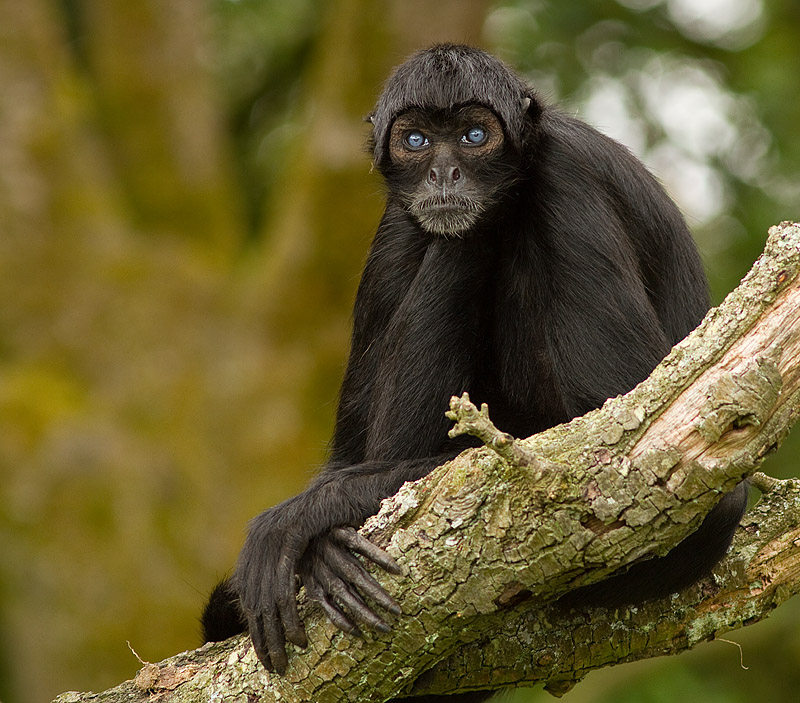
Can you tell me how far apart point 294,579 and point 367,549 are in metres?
0.57

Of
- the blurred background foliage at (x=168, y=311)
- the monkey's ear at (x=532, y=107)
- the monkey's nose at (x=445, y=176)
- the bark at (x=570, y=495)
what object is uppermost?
the blurred background foliage at (x=168, y=311)

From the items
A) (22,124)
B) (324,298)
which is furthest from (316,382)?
(22,124)

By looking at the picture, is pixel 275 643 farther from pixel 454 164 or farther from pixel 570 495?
pixel 454 164

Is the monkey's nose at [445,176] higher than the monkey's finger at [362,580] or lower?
higher

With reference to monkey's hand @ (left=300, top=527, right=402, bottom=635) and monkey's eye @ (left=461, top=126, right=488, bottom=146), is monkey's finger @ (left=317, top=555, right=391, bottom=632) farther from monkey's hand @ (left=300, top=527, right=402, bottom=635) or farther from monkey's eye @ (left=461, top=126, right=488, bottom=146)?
monkey's eye @ (left=461, top=126, right=488, bottom=146)

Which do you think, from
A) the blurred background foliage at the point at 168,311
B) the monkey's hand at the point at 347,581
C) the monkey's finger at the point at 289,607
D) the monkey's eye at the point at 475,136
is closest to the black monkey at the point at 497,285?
the monkey's eye at the point at 475,136

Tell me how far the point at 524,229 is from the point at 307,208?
652 centimetres

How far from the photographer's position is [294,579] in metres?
4.61

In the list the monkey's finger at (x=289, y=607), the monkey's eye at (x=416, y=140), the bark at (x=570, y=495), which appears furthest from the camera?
the monkey's eye at (x=416, y=140)

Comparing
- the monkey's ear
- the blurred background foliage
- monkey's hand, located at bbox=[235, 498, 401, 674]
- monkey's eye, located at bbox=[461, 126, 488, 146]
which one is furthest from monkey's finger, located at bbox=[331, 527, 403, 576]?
the blurred background foliage

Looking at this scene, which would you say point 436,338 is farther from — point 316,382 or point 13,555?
point 13,555

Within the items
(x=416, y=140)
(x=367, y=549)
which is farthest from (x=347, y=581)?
(x=416, y=140)

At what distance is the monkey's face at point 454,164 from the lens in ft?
18.7

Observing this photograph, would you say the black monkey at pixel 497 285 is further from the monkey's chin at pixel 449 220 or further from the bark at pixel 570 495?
the bark at pixel 570 495
